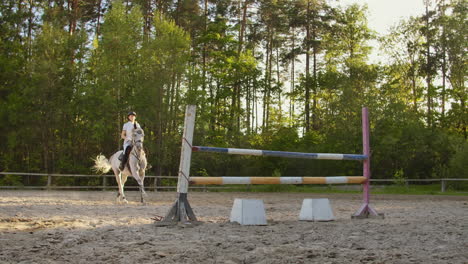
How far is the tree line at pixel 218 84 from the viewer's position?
26.2 meters

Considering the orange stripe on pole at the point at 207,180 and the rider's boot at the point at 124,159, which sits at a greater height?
the rider's boot at the point at 124,159

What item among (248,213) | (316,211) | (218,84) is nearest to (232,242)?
(248,213)

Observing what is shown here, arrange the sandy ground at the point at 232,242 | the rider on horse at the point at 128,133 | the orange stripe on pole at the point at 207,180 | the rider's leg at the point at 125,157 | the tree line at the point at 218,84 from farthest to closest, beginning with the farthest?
the tree line at the point at 218,84, the rider's leg at the point at 125,157, the rider on horse at the point at 128,133, the orange stripe on pole at the point at 207,180, the sandy ground at the point at 232,242

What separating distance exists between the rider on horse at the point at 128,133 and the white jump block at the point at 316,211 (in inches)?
231

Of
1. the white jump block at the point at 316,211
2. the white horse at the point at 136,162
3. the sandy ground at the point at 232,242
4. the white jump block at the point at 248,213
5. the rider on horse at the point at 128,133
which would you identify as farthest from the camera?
the white horse at the point at 136,162

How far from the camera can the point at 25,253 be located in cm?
436

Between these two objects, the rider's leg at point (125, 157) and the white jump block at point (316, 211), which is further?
the rider's leg at point (125, 157)

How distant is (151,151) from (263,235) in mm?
21798

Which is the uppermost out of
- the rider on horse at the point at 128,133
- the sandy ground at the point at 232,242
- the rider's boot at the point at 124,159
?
the rider on horse at the point at 128,133

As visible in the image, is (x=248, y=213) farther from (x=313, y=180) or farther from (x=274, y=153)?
(x=313, y=180)

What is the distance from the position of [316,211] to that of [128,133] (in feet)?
20.9

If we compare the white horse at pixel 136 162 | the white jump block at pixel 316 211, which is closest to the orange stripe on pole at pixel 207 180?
the white jump block at pixel 316 211

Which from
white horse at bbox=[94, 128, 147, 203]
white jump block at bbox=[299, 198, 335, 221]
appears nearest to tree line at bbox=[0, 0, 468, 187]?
white horse at bbox=[94, 128, 147, 203]

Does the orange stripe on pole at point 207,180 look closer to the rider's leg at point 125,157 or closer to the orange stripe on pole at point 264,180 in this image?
the orange stripe on pole at point 264,180
